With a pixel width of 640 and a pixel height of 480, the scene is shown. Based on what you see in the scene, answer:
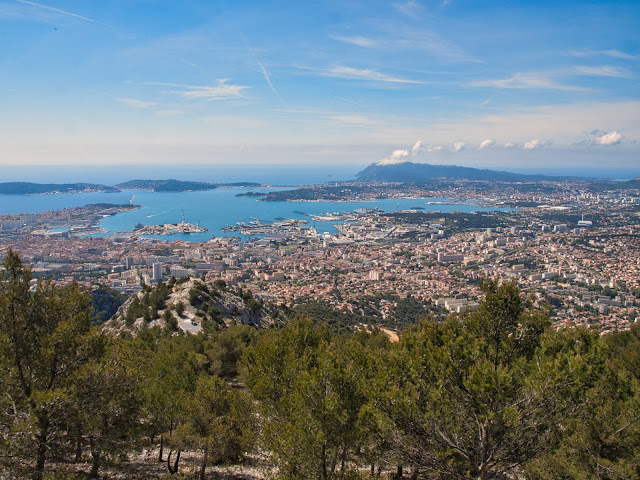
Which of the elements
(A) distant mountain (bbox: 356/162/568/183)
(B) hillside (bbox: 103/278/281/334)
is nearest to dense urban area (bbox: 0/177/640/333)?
(B) hillside (bbox: 103/278/281/334)

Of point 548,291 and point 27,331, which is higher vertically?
point 27,331

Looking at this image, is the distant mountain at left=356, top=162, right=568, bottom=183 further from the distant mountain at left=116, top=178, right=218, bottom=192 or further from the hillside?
the hillside

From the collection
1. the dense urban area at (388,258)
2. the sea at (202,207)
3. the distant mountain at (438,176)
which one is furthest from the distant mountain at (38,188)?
the distant mountain at (438,176)

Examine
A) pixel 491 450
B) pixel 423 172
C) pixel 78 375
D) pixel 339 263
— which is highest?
pixel 423 172

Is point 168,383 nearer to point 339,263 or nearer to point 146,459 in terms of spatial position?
point 146,459

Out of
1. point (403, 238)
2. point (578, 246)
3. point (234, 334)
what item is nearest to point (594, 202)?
point (578, 246)

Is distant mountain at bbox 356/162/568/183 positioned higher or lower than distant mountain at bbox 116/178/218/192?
higher
